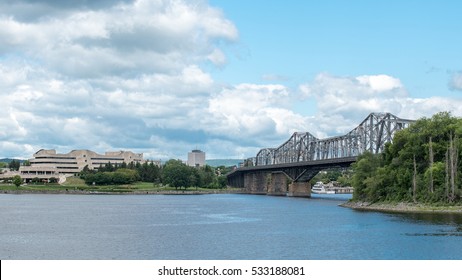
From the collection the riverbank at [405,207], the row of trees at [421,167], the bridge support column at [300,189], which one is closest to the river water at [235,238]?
the riverbank at [405,207]

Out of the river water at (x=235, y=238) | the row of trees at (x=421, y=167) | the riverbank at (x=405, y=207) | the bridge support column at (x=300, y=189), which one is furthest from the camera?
the bridge support column at (x=300, y=189)

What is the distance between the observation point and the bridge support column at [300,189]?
18975 cm

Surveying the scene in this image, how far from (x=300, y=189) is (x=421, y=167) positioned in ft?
297

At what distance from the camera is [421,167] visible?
333 ft

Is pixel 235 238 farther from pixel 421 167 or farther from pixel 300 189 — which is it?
pixel 300 189

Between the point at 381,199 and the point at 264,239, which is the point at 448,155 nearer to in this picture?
the point at 381,199

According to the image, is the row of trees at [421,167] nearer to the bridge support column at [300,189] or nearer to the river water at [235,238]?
the river water at [235,238]

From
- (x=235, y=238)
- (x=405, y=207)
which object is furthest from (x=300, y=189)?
(x=235, y=238)

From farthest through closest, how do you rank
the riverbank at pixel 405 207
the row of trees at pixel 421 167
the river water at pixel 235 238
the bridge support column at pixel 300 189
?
the bridge support column at pixel 300 189 < the row of trees at pixel 421 167 < the riverbank at pixel 405 207 < the river water at pixel 235 238

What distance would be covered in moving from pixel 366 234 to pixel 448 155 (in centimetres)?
3985

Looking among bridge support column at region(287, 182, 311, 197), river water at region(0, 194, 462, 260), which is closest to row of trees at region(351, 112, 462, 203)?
river water at region(0, 194, 462, 260)

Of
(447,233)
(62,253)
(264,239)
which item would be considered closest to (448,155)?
(447,233)

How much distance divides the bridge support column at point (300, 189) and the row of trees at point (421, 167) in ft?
254
